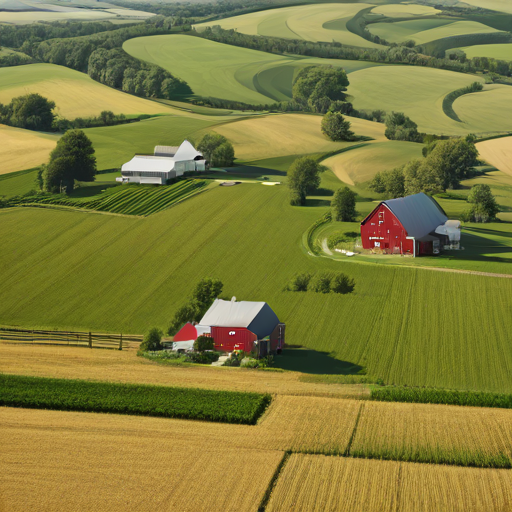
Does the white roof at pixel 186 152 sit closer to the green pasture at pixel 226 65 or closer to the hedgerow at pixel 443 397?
the green pasture at pixel 226 65

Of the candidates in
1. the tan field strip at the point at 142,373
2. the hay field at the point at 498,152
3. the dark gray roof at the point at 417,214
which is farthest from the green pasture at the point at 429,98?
the tan field strip at the point at 142,373

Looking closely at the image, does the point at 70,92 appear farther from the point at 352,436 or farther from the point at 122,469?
the point at 122,469

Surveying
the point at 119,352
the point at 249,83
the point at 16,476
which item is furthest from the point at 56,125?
the point at 16,476

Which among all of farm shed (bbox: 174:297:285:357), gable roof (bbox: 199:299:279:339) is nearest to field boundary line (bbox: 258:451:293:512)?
farm shed (bbox: 174:297:285:357)

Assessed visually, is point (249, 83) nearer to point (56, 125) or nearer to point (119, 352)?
point (56, 125)

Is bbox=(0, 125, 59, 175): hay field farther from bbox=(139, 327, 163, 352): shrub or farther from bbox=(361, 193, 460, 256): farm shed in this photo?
bbox=(139, 327, 163, 352): shrub

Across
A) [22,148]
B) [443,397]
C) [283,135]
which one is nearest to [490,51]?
[283,135]
